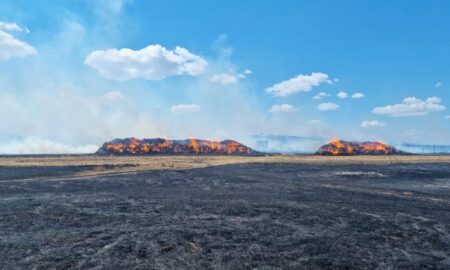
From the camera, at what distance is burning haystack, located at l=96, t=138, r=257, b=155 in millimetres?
105738

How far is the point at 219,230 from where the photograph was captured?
13242mm

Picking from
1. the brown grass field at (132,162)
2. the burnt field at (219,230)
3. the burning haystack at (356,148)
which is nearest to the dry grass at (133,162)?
the brown grass field at (132,162)

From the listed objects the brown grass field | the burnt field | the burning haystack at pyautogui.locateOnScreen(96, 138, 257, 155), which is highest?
the burning haystack at pyautogui.locateOnScreen(96, 138, 257, 155)

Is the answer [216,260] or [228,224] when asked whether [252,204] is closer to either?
[228,224]

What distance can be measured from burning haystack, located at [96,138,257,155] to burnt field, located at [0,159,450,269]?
8410cm

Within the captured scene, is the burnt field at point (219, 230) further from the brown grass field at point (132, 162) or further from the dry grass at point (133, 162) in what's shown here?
the dry grass at point (133, 162)

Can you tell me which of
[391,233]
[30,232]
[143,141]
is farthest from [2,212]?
[143,141]

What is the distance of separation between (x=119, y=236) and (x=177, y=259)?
332cm

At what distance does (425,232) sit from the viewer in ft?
44.6

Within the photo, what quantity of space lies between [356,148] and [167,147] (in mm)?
72168

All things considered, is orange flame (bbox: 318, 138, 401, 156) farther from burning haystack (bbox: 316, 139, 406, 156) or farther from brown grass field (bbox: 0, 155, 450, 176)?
brown grass field (bbox: 0, 155, 450, 176)

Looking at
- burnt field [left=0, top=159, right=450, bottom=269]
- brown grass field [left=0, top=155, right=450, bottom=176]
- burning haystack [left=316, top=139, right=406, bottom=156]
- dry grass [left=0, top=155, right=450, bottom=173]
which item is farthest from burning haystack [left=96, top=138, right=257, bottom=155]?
burnt field [left=0, top=159, right=450, bottom=269]

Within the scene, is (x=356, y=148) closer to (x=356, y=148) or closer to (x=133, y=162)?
(x=356, y=148)

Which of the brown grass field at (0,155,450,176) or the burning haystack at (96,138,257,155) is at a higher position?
the burning haystack at (96,138,257,155)
